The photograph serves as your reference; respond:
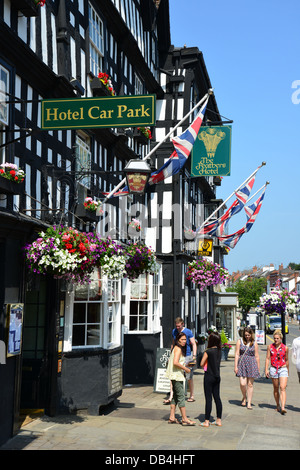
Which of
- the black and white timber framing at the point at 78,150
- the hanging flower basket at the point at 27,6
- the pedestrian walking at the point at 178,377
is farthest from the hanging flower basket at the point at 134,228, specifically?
the hanging flower basket at the point at 27,6

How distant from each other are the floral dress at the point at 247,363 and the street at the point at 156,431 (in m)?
0.82

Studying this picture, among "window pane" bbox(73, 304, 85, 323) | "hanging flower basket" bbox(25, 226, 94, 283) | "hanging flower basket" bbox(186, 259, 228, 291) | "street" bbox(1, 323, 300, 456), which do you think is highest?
"hanging flower basket" bbox(186, 259, 228, 291)

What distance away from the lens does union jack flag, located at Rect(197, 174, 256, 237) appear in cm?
1902

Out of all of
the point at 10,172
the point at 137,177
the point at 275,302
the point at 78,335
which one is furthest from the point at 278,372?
the point at 275,302

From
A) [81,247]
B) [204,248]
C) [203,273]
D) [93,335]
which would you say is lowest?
[93,335]

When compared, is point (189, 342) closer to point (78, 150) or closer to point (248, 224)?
point (78, 150)

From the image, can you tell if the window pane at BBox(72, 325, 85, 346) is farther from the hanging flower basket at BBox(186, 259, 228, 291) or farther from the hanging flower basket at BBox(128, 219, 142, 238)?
the hanging flower basket at BBox(186, 259, 228, 291)

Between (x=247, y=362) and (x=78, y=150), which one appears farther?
(x=78, y=150)

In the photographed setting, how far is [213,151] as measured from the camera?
632 inches

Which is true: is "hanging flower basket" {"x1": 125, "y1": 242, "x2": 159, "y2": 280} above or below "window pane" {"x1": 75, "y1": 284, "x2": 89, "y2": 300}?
above

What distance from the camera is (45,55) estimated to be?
11.0 metres

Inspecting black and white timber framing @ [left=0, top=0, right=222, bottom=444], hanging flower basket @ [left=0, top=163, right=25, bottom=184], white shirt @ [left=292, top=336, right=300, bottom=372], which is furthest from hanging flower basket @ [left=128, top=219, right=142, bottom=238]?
hanging flower basket @ [left=0, top=163, right=25, bottom=184]

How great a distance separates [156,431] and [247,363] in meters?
3.50

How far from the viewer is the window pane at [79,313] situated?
11227mm
